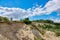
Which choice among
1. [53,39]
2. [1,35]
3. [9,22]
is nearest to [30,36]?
[9,22]

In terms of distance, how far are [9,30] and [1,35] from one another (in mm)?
1233

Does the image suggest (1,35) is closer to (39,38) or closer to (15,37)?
(15,37)

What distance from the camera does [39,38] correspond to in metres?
19.1

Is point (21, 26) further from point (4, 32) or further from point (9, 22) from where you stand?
point (4, 32)

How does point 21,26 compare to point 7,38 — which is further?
point 21,26

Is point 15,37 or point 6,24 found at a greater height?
point 6,24

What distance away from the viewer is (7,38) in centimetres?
1516

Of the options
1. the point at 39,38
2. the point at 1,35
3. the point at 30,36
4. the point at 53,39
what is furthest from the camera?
the point at 53,39

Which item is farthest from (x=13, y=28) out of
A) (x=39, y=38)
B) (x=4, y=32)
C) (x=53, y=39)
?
(x=53, y=39)

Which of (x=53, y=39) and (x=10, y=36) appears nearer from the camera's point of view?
(x=10, y=36)

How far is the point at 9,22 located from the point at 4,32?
55.9 inches

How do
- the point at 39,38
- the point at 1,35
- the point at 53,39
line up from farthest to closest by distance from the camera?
the point at 53,39 < the point at 39,38 < the point at 1,35

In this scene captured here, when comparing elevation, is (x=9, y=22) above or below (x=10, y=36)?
above

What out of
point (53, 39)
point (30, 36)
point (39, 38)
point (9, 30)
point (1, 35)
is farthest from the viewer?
point (53, 39)
